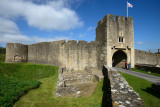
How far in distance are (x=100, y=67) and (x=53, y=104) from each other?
35.2ft

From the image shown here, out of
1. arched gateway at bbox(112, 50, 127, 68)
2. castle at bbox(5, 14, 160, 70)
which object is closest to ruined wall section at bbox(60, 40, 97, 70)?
castle at bbox(5, 14, 160, 70)

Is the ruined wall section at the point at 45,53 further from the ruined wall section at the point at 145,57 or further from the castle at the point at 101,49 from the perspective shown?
the ruined wall section at the point at 145,57

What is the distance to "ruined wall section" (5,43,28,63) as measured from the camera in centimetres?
1923

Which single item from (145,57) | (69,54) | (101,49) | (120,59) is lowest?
(120,59)

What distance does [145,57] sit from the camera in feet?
65.1

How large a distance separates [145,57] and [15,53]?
91.6 ft

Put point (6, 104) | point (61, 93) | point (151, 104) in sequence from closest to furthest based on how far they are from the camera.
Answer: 1. point (151, 104)
2. point (6, 104)
3. point (61, 93)

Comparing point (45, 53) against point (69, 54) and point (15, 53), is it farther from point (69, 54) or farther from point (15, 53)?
point (15, 53)

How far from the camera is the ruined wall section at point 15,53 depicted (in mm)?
19234

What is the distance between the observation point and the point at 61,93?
7.25m

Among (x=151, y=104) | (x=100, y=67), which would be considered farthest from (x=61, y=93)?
(x=100, y=67)

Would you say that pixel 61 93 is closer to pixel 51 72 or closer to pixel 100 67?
pixel 51 72

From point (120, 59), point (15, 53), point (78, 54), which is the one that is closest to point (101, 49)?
point (78, 54)

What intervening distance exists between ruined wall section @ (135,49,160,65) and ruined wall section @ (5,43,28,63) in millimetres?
24265
